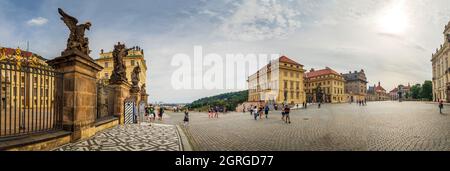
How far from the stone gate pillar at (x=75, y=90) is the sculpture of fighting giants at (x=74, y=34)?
291mm

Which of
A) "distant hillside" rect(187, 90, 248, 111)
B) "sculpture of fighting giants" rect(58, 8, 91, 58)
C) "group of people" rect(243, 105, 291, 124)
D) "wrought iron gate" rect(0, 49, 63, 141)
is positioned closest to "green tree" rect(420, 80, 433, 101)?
"distant hillside" rect(187, 90, 248, 111)

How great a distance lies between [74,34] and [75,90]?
1.92 metres

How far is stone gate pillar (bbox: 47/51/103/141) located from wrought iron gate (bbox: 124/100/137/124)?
7.24m

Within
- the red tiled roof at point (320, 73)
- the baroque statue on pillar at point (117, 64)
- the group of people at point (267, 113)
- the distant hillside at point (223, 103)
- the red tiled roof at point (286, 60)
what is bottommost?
the distant hillside at point (223, 103)

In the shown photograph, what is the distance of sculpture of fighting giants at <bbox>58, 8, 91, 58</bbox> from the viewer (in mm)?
7941

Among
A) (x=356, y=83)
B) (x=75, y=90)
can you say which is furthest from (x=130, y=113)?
(x=356, y=83)

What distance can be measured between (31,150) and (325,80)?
3511 inches

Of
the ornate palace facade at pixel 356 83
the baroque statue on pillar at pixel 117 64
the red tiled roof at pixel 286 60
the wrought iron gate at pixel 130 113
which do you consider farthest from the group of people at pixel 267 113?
the ornate palace facade at pixel 356 83

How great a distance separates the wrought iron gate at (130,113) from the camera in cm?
1581

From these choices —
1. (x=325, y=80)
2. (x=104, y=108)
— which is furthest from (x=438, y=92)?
(x=104, y=108)

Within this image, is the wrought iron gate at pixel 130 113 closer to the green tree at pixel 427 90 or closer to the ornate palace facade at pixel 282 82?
the ornate palace facade at pixel 282 82

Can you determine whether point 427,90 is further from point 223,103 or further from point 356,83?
point 223,103

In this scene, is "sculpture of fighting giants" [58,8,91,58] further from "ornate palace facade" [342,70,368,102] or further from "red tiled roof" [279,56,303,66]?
"ornate palace facade" [342,70,368,102]
